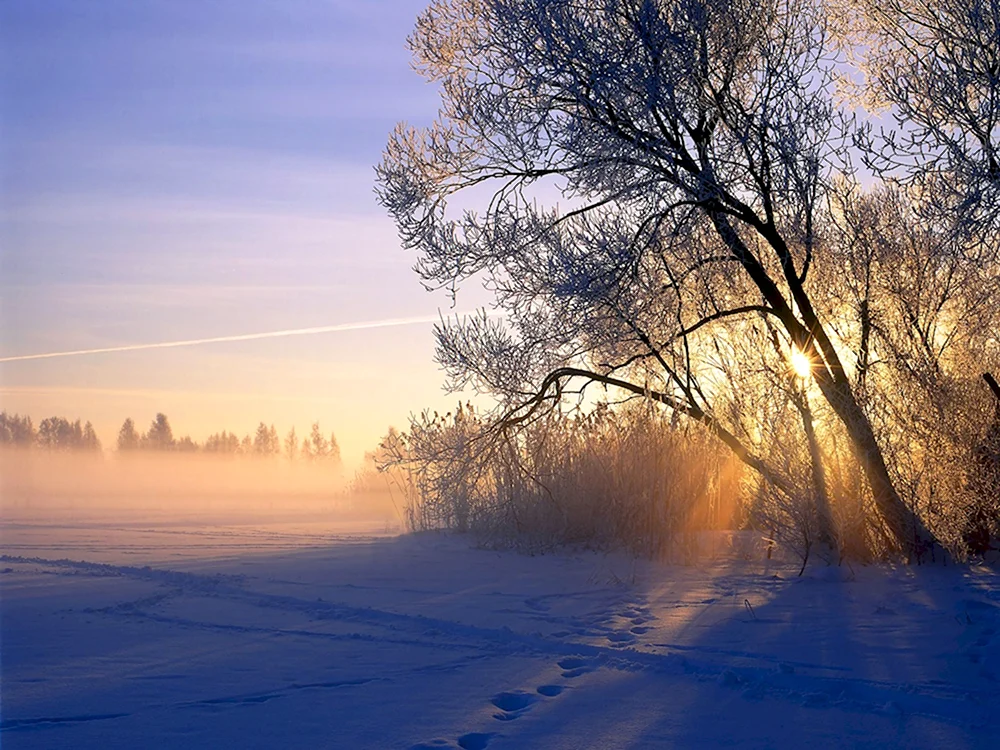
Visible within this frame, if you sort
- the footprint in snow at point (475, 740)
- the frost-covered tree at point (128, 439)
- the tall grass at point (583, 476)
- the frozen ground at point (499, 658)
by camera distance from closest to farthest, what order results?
the footprint in snow at point (475, 740) < the frozen ground at point (499, 658) < the tall grass at point (583, 476) < the frost-covered tree at point (128, 439)

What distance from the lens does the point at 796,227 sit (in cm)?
860

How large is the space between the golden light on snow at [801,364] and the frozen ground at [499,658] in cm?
199

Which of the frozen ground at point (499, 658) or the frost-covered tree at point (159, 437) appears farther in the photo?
the frost-covered tree at point (159, 437)

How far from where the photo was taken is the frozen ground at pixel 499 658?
12.2ft

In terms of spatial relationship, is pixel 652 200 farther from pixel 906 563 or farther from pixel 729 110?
pixel 906 563

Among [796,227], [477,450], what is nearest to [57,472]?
[477,450]

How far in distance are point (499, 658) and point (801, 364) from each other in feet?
17.4

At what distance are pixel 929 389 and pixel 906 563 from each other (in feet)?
5.58

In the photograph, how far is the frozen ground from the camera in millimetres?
A: 3717

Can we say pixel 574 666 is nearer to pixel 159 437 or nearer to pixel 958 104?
pixel 958 104

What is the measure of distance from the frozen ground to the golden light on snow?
199cm

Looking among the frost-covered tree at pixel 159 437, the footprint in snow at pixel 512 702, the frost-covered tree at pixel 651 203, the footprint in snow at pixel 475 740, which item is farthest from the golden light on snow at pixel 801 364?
the frost-covered tree at pixel 159 437

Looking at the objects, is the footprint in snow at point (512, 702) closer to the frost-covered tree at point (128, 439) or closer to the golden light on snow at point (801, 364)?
the golden light on snow at point (801, 364)

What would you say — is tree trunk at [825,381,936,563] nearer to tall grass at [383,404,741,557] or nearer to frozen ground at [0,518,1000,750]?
frozen ground at [0,518,1000,750]
